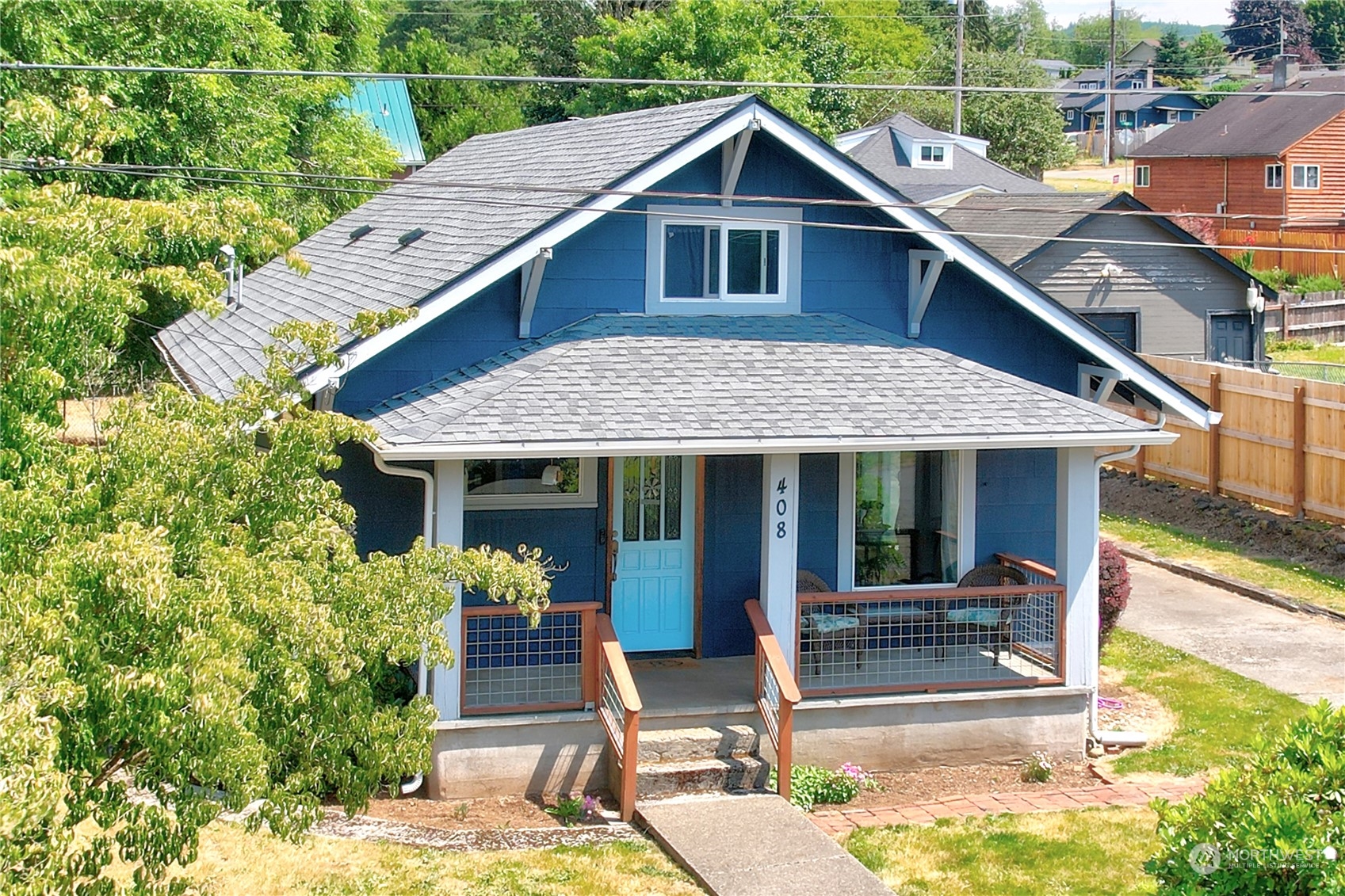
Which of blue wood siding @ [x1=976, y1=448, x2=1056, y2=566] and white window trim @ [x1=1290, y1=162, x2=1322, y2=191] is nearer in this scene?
blue wood siding @ [x1=976, y1=448, x2=1056, y2=566]

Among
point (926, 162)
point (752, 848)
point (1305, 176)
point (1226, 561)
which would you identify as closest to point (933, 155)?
point (926, 162)

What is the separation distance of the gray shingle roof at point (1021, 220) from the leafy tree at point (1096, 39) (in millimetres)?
84138

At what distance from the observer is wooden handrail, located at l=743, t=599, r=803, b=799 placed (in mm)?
12570

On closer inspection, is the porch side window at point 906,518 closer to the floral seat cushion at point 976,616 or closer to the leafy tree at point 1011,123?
the floral seat cushion at point 976,616

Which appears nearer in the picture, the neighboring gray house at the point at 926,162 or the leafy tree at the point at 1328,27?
the neighboring gray house at the point at 926,162

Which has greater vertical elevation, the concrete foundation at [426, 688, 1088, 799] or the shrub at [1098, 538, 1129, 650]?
the shrub at [1098, 538, 1129, 650]

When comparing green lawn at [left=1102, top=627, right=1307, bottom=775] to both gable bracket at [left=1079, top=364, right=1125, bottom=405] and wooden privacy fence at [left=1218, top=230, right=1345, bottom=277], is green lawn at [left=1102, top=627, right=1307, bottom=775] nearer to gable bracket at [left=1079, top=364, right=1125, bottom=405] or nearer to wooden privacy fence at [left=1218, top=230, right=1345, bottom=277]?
gable bracket at [left=1079, top=364, right=1125, bottom=405]

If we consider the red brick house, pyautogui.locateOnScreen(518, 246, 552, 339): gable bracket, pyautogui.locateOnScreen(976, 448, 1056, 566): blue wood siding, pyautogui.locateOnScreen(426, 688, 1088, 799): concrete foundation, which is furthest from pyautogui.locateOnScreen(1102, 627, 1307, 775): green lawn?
the red brick house

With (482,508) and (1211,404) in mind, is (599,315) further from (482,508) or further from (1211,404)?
(1211,404)

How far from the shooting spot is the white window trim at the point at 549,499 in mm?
13969

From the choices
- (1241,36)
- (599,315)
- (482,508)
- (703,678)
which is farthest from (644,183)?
(1241,36)

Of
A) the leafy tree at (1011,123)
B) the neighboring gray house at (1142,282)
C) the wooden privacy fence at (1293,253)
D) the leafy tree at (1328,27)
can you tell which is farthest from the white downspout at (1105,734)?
the leafy tree at (1328,27)

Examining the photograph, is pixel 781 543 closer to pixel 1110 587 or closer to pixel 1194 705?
pixel 1110 587

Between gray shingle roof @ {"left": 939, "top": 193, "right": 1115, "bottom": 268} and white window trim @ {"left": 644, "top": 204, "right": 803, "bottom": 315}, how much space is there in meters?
13.3
